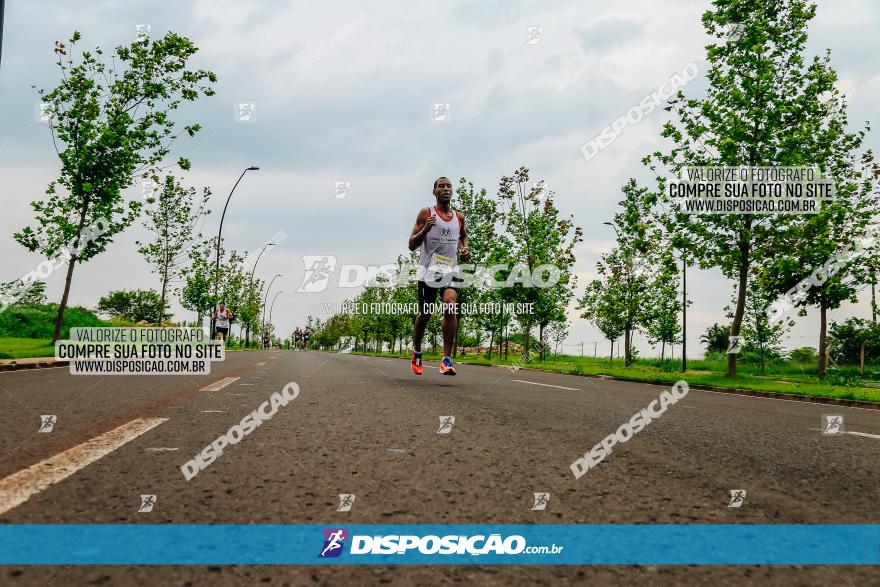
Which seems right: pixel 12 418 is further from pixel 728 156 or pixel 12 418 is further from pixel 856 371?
pixel 856 371

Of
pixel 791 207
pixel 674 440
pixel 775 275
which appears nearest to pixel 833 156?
pixel 791 207

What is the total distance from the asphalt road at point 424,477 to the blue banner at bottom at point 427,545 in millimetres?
71

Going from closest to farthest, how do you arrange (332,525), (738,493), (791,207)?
(332,525) < (738,493) < (791,207)

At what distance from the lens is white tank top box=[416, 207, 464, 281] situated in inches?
345

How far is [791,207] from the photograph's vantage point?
17297mm

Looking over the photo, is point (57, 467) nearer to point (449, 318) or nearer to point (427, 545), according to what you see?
point (427, 545)

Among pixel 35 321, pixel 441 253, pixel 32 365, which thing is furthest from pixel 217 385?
pixel 35 321

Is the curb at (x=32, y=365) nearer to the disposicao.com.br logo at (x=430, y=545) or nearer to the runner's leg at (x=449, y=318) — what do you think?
the runner's leg at (x=449, y=318)

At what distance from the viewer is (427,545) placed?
1932 millimetres

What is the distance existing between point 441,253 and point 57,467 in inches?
258

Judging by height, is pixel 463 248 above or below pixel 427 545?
above

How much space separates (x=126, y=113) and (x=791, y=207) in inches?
786

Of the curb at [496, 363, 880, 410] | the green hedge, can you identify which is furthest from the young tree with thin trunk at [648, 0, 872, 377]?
the green hedge

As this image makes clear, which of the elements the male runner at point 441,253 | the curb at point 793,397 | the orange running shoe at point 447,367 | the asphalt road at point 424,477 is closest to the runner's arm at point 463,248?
the male runner at point 441,253
